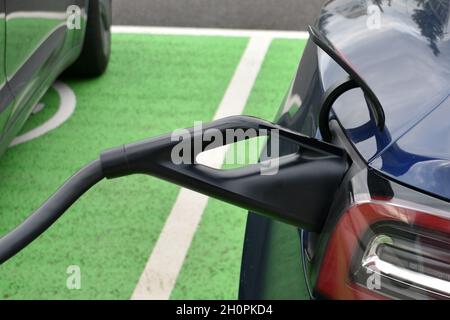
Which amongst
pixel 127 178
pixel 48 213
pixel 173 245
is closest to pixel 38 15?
pixel 127 178

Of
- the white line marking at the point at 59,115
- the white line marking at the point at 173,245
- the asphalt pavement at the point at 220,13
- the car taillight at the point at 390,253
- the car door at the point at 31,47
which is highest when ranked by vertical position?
the asphalt pavement at the point at 220,13

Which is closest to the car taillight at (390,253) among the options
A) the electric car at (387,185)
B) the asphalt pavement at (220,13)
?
the electric car at (387,185)

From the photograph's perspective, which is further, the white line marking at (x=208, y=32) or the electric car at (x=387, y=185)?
the white line marking at (x=208, y=32)

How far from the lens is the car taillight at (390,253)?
116cm

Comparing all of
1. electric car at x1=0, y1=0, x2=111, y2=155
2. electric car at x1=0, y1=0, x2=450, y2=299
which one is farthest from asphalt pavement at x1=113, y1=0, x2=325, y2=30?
electric car at x1=0, y1=0, x2=450, y2=299

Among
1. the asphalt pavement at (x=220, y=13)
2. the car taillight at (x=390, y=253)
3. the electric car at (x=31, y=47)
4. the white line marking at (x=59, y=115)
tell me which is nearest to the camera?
the car taillight at (x=390, y=253)

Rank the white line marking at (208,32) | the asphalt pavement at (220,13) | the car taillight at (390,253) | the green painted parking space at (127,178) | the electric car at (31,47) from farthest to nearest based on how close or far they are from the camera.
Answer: the asphalt pavement at (220,13) < the white line marking at (208,32) < the green painted parking space at (127,178) < the electric car at (31,47) < the car taillight at (390,253)

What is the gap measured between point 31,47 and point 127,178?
2.99 ft

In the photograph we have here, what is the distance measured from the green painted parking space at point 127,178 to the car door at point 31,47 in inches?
20.4

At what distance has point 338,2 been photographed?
2.02 metres

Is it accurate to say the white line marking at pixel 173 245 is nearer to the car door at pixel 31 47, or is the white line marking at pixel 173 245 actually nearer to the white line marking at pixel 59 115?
the car door at pixel 31 47

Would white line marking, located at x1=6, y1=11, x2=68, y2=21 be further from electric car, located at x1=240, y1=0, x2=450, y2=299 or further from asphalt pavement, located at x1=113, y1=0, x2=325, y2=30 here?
asphalt pavement, located at x1=113, y1=0, x2=325, y2=30

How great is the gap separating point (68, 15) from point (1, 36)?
116cm

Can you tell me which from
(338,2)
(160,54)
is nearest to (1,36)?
(338,2)
